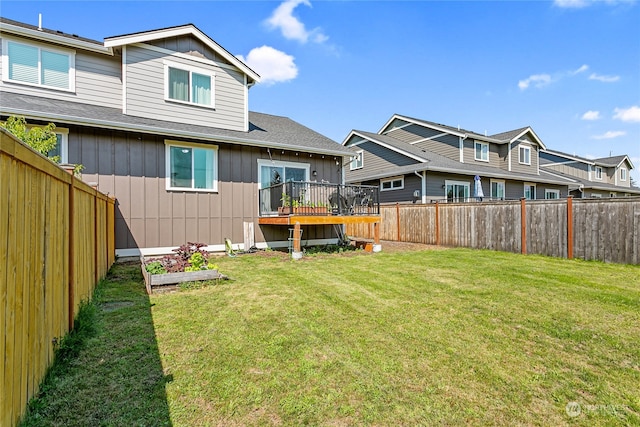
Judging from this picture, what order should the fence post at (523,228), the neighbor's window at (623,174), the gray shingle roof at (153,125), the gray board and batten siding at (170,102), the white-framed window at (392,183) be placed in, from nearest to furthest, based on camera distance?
the gray shingle roof at (153,125), the gray board and batten siding at (170,102), the fence post at (523,228), the white-framed window at (392,183), the neighbor's window at (623,174)

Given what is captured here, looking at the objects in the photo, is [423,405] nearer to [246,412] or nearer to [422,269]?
[246,412]

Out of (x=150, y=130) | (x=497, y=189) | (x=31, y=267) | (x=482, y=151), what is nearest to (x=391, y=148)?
(x=482, y=151)

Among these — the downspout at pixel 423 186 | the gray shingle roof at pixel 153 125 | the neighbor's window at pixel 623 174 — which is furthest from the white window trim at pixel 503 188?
the neighbor's window at pixel 623 174

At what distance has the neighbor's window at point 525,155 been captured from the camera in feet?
63.5

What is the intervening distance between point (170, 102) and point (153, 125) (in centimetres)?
141

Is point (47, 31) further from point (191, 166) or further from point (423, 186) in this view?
point (423, 186)

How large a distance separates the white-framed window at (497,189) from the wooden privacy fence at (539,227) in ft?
25.9

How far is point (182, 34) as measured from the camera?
8953mm

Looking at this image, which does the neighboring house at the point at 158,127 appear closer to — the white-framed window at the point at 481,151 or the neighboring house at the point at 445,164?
the neighboring house at the point at 445,164

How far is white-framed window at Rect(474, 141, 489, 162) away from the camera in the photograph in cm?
1793

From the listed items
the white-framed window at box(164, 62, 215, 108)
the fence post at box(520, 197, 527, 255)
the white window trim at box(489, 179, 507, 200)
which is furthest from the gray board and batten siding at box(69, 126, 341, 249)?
the white window trim at box(489, 179, 507, 200)

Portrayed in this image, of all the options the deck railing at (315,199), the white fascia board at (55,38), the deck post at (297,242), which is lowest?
the deck post at (297,242)

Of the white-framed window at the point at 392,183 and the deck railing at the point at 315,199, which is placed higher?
the white-framed window at the point at 392,183

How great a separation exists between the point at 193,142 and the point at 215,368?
23.7ft
